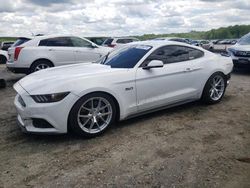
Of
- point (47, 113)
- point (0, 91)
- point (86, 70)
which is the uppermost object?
point (86, 70)

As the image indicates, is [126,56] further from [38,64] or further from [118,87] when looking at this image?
[38,64]

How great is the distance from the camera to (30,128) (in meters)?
4.79

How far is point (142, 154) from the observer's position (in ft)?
14.1

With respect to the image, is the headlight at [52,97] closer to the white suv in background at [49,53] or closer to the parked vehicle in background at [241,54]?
the white suv in background at [49,53]

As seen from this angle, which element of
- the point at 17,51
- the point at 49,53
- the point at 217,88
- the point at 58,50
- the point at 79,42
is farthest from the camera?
the point at 79,42

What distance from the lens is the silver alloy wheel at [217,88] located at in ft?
21.9

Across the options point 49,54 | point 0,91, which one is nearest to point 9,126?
point 0,91

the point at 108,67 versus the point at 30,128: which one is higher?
the point at 108,67

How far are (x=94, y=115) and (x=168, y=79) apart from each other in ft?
5.36

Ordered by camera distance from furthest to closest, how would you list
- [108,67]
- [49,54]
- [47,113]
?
[49,54] < [108,67] < [47,113]

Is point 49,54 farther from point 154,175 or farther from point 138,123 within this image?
point 154,175

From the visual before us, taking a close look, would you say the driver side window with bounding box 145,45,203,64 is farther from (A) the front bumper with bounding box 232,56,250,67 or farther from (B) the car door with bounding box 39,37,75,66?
(B) the car door with bounding box 39,37,75,66

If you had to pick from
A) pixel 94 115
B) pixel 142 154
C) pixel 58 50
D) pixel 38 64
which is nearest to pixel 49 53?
pixel 58 50

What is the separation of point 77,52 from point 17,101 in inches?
241
